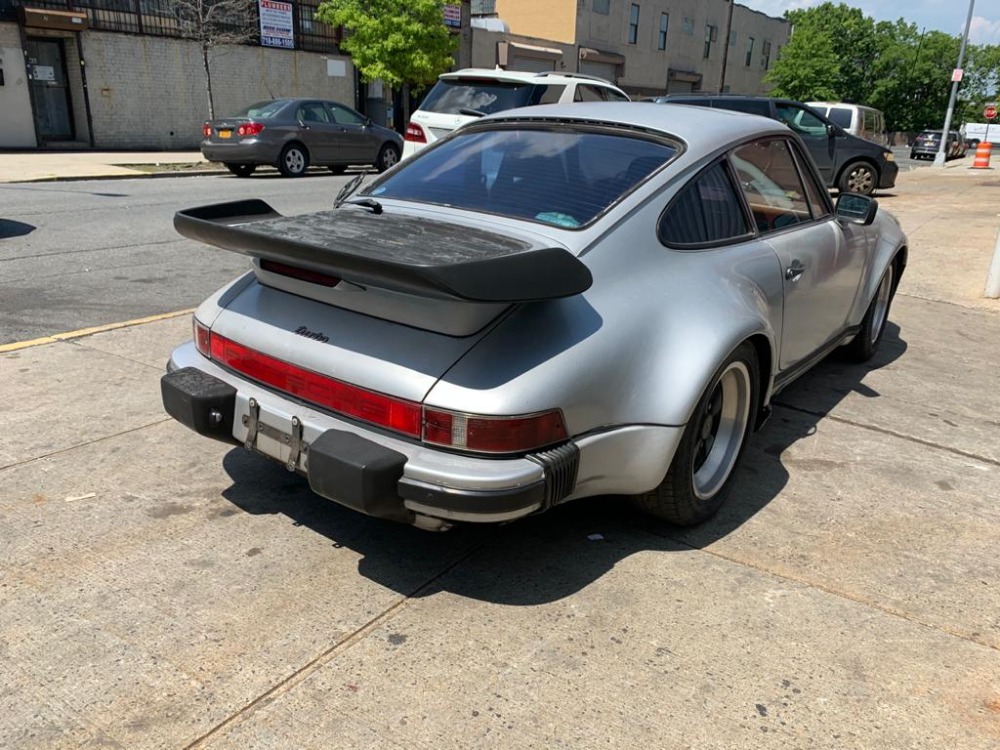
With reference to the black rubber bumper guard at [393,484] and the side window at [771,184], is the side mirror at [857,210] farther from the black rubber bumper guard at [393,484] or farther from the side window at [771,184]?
the black rubber bumper guard at [393,484]

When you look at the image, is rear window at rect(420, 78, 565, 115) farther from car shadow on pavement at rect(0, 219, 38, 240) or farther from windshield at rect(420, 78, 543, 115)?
Result: car shadow on pavement at rect(0, 219, 38, 240)

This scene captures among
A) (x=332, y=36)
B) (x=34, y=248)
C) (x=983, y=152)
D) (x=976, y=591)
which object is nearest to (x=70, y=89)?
(x=332, y=36)

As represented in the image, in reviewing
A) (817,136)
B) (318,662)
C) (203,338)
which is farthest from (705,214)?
(817,136)

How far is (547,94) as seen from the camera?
1092 centimetres

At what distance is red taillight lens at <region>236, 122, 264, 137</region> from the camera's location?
15.8 metres

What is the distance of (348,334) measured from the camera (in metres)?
2.77

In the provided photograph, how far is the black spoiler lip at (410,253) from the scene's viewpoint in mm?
2314

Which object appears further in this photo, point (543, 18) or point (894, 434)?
point (543, 18)

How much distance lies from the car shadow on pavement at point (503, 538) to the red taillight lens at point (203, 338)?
64 centimetres

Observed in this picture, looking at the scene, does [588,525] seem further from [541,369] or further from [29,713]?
[29,713]

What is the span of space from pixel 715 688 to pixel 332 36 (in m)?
30.3

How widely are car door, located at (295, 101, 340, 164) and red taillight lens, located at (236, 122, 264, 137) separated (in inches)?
34.5

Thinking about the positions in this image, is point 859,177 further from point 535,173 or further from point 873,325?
point 535,173

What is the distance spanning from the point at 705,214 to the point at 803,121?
13283 mm
